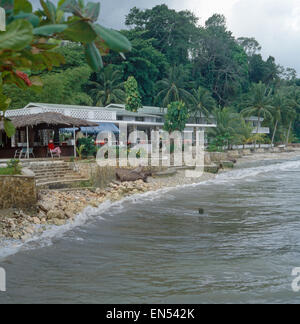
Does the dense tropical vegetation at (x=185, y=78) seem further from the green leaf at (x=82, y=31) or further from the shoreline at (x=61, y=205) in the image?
the green leaf at (x=82, y=31)

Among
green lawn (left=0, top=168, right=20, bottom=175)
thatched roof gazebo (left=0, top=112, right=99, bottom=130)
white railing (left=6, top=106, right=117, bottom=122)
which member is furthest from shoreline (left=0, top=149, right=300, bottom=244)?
white railing (left=6, top=106, right=117, bottom=122)

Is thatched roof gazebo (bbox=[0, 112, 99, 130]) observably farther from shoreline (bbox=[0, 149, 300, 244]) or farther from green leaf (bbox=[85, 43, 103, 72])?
green leaf (bbox=[85, 43, 103, 72])

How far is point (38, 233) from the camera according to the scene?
324 inches

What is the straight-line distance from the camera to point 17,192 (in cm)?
965

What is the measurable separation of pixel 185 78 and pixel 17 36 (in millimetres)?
50237

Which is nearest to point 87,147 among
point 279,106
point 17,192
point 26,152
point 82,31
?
point 26,152

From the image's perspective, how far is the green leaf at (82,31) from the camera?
6.75ft

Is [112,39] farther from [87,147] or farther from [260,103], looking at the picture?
[260,103]

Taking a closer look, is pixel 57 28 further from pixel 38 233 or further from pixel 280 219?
pixel 280 219

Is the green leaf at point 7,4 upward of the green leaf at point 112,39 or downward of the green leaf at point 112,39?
upward

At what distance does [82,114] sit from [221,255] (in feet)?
61.1

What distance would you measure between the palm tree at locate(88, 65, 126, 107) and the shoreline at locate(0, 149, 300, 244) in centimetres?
2341

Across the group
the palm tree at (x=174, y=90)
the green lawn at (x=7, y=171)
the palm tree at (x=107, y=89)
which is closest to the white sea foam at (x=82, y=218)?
the green lawn at (x=7, y=171)

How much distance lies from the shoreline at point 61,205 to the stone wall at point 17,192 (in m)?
0.30
